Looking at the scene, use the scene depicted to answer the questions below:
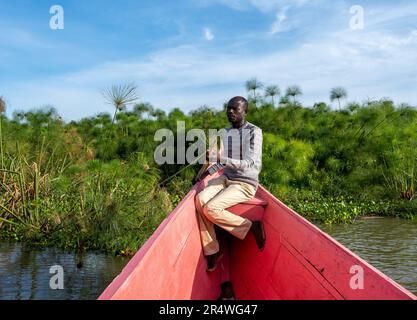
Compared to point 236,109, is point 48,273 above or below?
below

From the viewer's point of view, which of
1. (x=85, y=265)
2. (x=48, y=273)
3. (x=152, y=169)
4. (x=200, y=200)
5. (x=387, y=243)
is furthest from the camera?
(x=152, y=169)

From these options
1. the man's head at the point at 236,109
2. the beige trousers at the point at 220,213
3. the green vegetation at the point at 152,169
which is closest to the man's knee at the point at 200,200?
the beige trousers at the point at 220,213

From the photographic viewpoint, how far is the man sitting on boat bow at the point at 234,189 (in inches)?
129

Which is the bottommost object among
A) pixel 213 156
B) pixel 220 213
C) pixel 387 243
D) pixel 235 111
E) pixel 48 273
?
pixel 387 243

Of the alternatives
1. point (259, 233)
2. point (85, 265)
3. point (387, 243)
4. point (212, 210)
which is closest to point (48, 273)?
point (85, 265)

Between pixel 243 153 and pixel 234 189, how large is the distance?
0.28m

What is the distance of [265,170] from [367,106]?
3.50 meters

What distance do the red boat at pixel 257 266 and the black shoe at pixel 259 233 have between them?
36mm

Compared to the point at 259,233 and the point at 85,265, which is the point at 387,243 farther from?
A: the point at 85,265

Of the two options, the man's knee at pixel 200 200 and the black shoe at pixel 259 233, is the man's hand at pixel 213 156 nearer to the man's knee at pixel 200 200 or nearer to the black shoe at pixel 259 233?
the man's knee at pixel 200 200

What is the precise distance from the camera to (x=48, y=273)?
5.08 metres
